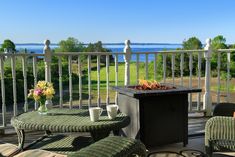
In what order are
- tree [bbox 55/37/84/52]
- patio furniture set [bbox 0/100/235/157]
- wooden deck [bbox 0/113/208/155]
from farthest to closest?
1. tree [bbox 55/37/84/52]
2. wooden deck [bbox 0/113/208/155]
3. patio furniture set [bbox 0/100/235/157]

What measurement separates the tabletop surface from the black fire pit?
375mm

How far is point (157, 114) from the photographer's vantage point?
3.44 m

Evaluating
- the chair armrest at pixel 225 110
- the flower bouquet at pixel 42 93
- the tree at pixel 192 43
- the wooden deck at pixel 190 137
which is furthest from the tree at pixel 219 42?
the flower bouquet at pixel 42 93

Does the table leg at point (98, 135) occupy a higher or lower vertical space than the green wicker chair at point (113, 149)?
lower

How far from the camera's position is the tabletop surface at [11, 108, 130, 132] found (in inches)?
107

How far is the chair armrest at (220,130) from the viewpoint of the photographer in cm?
271

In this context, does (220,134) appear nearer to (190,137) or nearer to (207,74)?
(190,137)

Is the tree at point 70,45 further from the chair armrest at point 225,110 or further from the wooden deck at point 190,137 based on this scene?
the chair armrest at point 225,110

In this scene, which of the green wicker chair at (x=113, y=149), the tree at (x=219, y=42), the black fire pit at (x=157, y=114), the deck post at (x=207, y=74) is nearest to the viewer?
the green wicker chair at (x=113, y=149)

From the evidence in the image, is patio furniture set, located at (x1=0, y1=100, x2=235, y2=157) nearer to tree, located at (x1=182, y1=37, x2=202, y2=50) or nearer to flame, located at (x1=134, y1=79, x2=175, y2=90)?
flame, located at (x1=134, y1=79, x2=175, y2=90)

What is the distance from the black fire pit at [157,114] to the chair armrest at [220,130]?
0.70 m

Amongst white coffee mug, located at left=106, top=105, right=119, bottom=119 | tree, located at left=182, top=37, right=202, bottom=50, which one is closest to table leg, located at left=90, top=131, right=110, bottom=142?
white coffee mug, located at left=106, top=105, right=119, bottom=119

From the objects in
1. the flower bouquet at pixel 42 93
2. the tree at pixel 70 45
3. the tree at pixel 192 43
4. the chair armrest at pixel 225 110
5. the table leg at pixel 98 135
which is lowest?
the table leg at pixel 98 135

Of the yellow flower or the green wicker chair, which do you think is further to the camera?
the yellow flower
